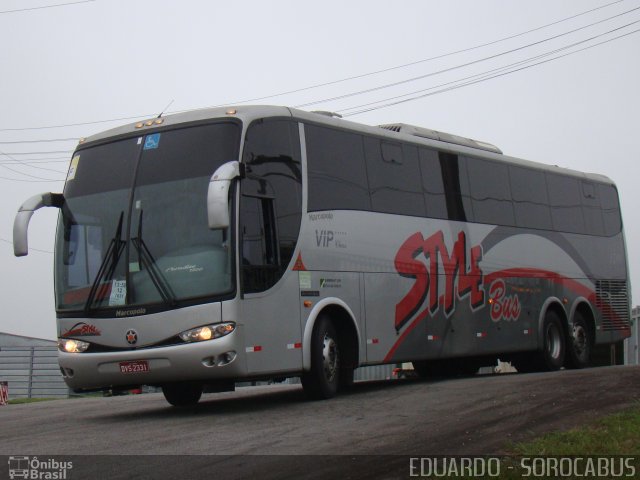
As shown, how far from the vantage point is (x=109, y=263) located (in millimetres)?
13266

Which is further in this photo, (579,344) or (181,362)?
(579,344)

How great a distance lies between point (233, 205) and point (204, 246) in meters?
0.58

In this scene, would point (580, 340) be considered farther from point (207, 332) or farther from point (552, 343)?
point (207, 332)

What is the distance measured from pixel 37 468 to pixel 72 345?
453 cm

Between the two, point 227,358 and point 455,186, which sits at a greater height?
point 455,186

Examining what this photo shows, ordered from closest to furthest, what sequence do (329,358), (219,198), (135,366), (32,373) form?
(219,198) < (135,366) < (329,358) < (32,373)

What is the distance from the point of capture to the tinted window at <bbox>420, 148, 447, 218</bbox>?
17578mm

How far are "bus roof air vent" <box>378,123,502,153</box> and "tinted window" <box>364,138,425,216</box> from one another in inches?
19.3

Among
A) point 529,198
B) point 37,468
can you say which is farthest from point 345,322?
point 529,198

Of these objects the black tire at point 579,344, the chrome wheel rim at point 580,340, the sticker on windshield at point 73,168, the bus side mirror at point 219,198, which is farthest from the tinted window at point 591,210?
the bus side mirror at point 219,198

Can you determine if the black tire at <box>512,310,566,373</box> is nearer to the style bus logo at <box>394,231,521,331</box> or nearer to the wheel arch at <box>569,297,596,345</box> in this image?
the wheel arch at <box>569,297,596,345</box>

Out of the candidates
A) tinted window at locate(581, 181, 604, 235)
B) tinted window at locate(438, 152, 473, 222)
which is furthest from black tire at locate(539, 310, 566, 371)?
tinted window at locate(438, 152, 473, 222)

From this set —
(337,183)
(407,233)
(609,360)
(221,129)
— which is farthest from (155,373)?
(609,360)

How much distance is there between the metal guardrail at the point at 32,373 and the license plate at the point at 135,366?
20497 millimetres
